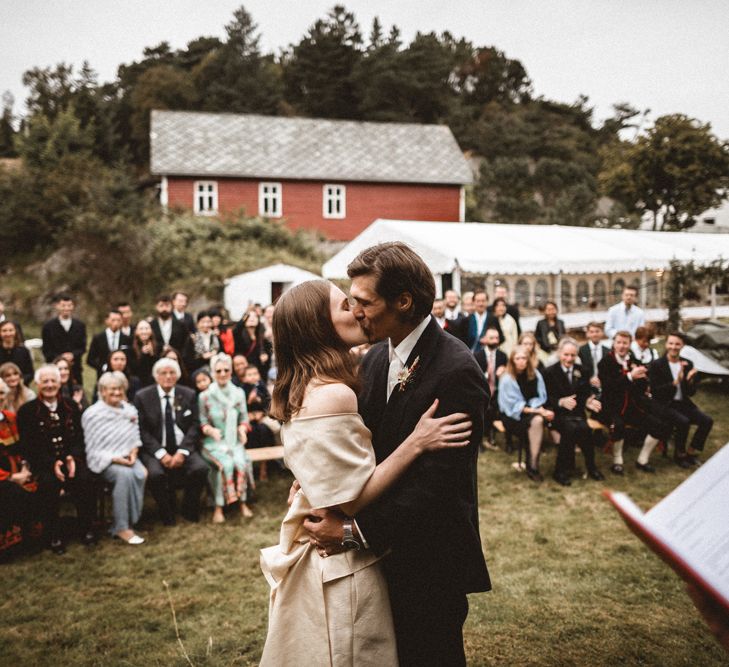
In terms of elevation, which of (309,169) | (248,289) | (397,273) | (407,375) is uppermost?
(309,169)

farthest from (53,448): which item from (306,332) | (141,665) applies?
(306,332)

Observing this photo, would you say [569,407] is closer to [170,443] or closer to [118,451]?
[170,443]

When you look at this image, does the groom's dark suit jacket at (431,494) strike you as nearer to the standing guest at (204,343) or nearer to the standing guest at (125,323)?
the standing guest at (204,343)

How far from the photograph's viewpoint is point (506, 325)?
945 centimetres

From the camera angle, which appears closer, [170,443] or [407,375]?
[407,375]

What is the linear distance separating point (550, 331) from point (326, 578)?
354 inches

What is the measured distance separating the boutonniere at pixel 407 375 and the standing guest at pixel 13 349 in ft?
23.1

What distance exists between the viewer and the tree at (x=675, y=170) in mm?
28375

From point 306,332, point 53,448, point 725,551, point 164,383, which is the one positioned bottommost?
point 53,448

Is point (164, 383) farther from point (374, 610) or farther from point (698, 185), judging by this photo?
point (698, 185)

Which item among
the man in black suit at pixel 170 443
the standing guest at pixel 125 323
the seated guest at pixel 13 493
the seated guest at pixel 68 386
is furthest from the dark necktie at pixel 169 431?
the standing guest at pixel 125 323

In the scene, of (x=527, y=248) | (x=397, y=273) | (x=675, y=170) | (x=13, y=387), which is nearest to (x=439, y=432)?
(x=397, y=273)

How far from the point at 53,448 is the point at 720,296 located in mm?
21162

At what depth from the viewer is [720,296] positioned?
65.9 ft
